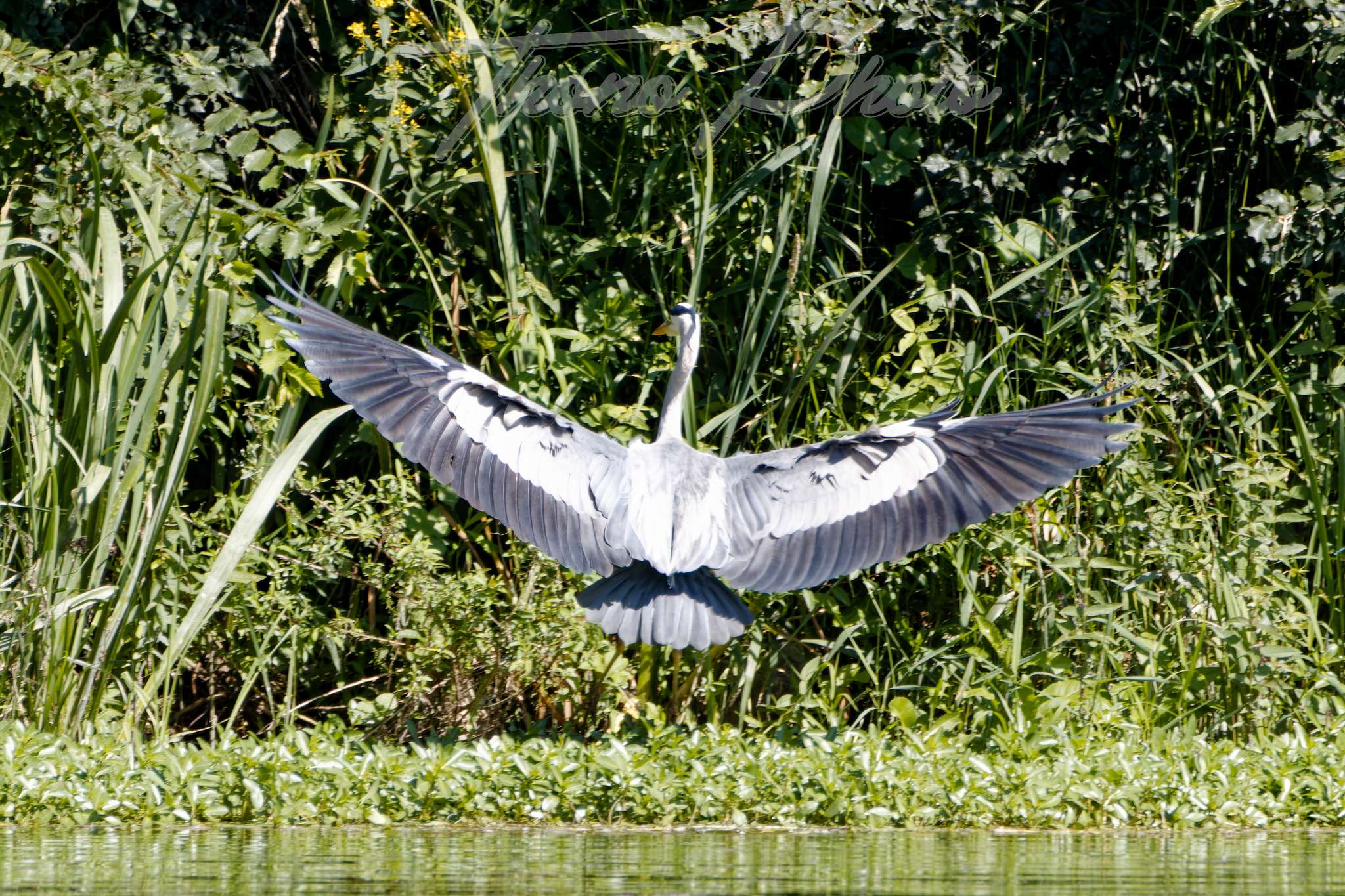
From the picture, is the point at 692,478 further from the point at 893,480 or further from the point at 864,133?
the point at 864,133

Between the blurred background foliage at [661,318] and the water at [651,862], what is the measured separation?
84 cm

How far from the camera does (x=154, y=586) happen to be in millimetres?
4570

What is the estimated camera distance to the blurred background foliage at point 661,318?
4.51 meters

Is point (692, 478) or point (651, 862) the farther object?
point (692, 478)

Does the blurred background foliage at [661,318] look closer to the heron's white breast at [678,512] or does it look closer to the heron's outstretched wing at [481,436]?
the heron's outstretched wing at [481,436]

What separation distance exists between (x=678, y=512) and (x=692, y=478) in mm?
120

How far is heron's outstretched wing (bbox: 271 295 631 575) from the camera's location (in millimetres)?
4543

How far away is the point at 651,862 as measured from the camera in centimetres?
327

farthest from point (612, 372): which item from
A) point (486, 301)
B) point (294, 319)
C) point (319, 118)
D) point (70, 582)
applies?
point (70, 582)

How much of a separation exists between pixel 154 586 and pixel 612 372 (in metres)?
1.73

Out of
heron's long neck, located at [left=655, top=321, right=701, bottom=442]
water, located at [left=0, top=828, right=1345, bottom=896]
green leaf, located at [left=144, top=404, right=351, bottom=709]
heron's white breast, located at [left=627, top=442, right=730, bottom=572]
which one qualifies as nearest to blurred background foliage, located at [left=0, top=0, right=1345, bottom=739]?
green leaf, located at [left=144, top=404, right=351, bottom=709]

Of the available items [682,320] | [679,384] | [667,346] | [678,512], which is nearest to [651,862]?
[678,512]

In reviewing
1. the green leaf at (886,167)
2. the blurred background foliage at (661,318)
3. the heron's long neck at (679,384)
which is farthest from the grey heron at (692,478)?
the green leaf at (886,167)

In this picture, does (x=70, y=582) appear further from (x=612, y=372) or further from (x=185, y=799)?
(x=612, y=372)
